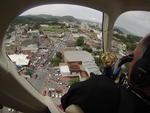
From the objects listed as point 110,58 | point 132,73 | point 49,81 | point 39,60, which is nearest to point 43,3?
point 39,60

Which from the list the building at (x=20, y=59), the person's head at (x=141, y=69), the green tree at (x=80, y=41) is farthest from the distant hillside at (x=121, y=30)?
the person's head at (x=141, y=69)

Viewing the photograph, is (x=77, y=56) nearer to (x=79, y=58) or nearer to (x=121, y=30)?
(x=79, y=58)

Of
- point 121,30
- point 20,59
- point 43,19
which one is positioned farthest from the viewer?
point 121,30

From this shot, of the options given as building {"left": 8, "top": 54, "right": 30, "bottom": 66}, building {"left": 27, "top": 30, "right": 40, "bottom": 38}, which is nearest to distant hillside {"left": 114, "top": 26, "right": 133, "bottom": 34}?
building {"left": 27, "top": 30, "right": 40, "bottom": 38}

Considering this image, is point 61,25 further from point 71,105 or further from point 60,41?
point 71,105

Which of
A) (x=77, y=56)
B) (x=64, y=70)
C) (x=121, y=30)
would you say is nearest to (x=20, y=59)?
(x=64, y=70)

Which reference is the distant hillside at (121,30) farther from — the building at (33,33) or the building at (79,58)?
the building at (33,33)
